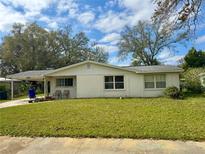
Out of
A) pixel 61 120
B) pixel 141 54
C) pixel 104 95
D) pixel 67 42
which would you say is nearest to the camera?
pixel 61 120

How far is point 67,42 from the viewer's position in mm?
49031

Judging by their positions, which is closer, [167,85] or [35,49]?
[167,85]

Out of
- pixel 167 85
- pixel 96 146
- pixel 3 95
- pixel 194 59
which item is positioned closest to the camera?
pixel 96 146

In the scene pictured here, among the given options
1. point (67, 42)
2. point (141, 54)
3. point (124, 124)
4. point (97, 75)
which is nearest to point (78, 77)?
point (97, 75)

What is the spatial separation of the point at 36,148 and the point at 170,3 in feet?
19.5

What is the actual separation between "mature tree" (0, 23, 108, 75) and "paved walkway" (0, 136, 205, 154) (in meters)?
37.9

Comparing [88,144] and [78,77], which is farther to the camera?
[78,77]

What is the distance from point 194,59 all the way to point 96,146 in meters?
34.9

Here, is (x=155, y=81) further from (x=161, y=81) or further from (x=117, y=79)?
(x=117, y=79)

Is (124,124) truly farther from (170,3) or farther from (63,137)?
(170,3)

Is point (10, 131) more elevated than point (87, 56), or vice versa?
point (87, 56)

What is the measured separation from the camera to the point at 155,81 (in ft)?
73.5

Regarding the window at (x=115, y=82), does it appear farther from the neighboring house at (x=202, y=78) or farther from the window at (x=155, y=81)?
the neighboring house at (x=202, y=78)

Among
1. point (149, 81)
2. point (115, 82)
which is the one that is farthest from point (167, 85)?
point (115, 82)
